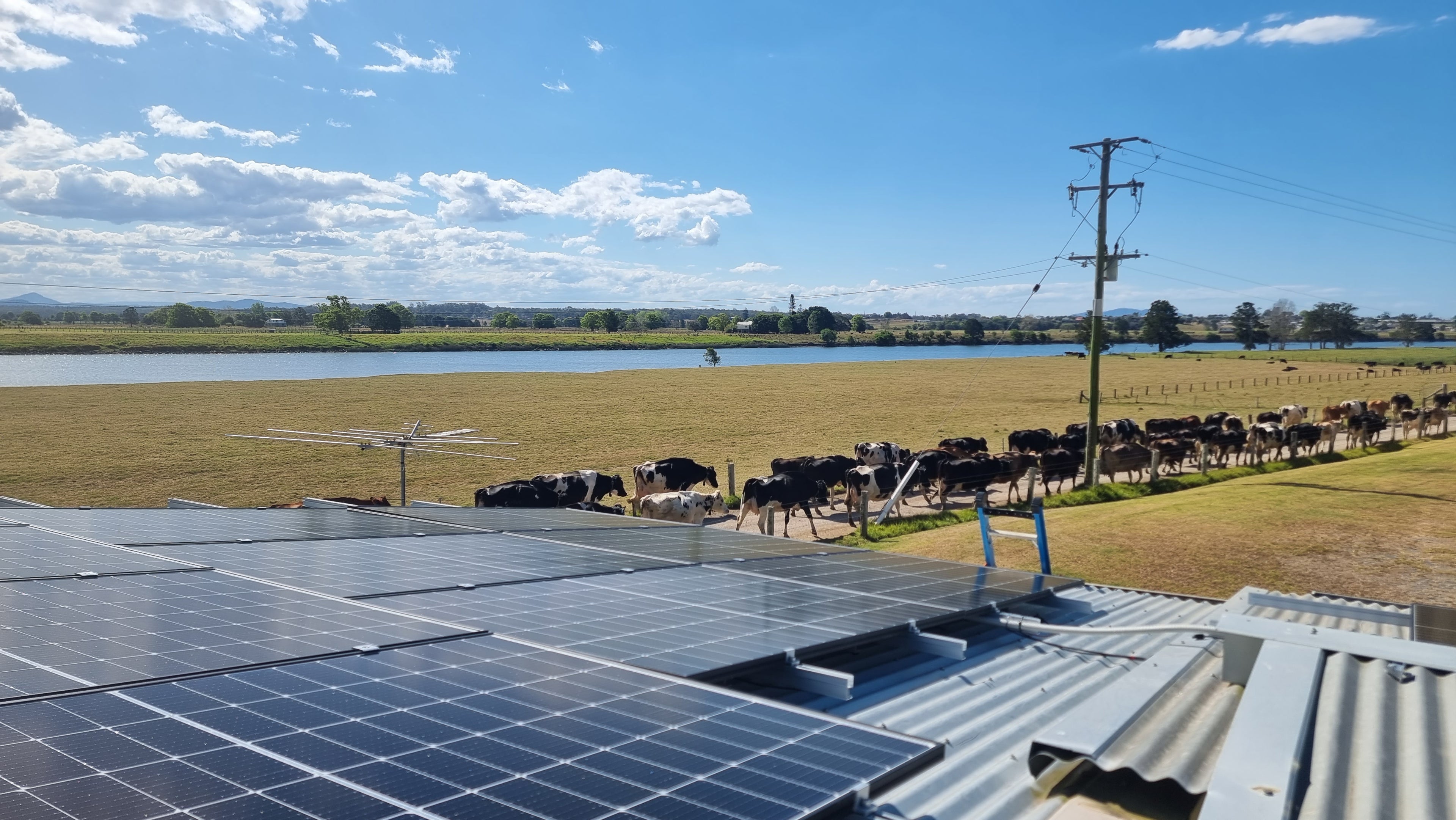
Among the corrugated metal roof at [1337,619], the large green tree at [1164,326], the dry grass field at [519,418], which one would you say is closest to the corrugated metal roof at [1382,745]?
the corrugated metal roof at [1337,619]

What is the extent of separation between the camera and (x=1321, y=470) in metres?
27.7

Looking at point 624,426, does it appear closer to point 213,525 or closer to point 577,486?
point 577,486

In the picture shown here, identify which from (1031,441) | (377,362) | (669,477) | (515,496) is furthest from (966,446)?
(377,362)

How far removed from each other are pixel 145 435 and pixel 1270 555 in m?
39.9

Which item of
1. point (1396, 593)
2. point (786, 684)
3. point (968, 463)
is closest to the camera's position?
point (786, 684)

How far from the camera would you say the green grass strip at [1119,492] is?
68.1 ft

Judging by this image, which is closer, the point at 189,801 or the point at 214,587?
the point at 189,801

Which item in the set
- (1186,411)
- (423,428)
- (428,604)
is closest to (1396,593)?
(428,604)

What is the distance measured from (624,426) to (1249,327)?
15385cm

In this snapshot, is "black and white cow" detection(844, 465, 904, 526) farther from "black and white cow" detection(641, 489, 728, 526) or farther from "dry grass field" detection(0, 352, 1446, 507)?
"dry grass field" detection(0, 352, 1446, 507)

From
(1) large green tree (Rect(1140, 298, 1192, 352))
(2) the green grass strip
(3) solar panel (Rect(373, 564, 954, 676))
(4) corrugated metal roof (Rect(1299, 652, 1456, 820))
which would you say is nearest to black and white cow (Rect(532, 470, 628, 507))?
(2) the green grass strip

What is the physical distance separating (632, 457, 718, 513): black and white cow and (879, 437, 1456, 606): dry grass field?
760cm

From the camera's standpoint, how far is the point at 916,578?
9.04 meters

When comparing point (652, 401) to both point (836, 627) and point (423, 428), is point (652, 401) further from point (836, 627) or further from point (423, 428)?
point (836, 627)
